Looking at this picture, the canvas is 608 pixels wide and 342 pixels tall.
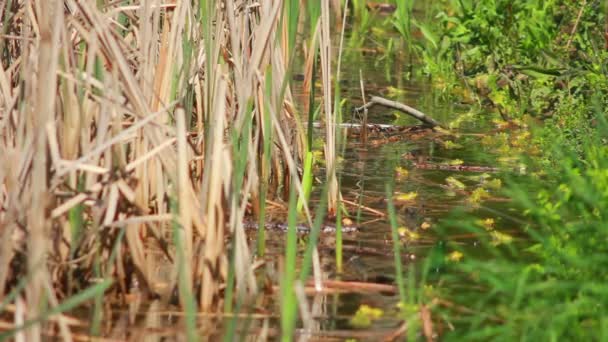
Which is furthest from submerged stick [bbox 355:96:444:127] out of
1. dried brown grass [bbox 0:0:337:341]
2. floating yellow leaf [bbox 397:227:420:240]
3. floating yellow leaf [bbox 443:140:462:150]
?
dried brown grass [bbox 0:0:337:341]

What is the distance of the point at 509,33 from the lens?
26.1 feet

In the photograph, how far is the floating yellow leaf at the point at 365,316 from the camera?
12.6 feet

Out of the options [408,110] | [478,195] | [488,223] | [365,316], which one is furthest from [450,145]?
[365,316]

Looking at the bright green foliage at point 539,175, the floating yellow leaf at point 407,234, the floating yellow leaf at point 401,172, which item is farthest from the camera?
the floating yellow leaf at point 401,172

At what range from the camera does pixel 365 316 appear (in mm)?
3879

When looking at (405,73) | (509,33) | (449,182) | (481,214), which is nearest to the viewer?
(481,214)

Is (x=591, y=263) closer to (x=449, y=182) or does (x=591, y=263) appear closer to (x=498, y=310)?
(x=498, y=310)

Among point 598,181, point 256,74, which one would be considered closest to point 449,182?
point 256,74

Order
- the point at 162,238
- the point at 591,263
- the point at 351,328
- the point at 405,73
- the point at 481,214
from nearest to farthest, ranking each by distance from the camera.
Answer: the point at 591,263, the point at 351,328, the point at 162,238, the point at 481,214, the point at 405,73

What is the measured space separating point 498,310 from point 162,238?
1090 mm

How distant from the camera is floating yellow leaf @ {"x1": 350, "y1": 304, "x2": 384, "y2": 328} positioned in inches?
152

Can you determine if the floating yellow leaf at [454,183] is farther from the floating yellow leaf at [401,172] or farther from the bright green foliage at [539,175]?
the floating yellow leaf at [401,172]

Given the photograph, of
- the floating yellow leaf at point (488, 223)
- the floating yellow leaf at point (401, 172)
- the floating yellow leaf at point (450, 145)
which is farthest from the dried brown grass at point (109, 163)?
the floating yellow leaf at point (450, 145)

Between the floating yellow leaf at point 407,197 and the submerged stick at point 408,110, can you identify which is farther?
the submerged stick at point 408,110
